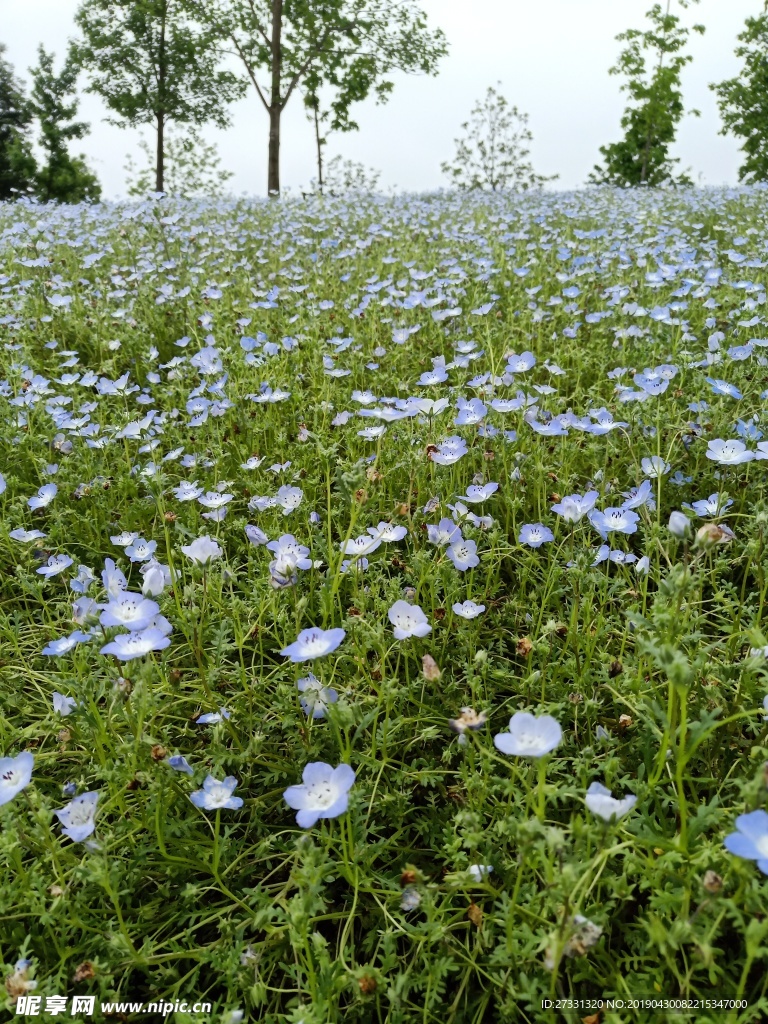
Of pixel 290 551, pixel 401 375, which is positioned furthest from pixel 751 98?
pixel 290 551

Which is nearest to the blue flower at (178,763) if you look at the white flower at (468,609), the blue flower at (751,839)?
the white flower at (468,609)

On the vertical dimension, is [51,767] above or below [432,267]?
below

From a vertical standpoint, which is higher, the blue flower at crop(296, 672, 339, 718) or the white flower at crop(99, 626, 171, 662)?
the white flower at crop(99, 626, 171, 662)

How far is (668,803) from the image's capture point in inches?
59.8

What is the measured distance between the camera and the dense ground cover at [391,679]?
1.26 meters

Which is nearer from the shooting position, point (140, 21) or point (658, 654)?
point (658, 654)

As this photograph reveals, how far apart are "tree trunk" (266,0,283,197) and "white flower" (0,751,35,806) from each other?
15.5 m

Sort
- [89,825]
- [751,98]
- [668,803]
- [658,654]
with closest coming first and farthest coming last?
[658,654]
[89,825]
[668,803]
[751,98]

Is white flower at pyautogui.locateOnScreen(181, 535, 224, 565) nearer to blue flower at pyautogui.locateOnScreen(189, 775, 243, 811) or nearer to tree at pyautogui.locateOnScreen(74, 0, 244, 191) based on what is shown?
blue flower at pyautogui.locateOnScreen(189, 775, 243, 811)

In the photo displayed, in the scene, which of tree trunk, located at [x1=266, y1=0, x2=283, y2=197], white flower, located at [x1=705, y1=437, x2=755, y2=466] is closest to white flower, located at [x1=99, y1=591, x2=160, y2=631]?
white flower, located at [x1=705, y1=437, x2=755, y2=466]

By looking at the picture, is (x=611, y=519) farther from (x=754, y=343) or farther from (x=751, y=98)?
(x=751, y=98)

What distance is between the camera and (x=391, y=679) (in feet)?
5.36

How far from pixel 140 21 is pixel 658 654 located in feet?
86.0

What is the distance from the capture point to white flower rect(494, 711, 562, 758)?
117 centimetres
